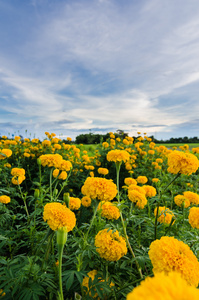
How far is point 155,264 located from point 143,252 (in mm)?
586

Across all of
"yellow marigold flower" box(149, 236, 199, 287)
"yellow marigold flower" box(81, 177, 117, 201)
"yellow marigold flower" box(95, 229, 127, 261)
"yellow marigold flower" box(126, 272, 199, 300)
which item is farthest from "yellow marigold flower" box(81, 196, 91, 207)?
"yellow marigold flower" box(126, 272, 199, 300)

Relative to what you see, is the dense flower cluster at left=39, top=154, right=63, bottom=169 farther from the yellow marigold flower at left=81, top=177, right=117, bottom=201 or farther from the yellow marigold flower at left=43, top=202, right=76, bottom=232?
the yellow marigold flower at left=43, top=202, right=76, bottom=232

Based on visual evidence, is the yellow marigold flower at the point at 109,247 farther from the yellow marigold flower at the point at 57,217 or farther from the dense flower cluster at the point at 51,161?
the dense flower cluster at the point at 51,161

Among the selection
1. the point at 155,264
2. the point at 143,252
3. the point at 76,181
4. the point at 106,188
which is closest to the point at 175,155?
the point at 106,188

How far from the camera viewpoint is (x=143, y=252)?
1.51 metres

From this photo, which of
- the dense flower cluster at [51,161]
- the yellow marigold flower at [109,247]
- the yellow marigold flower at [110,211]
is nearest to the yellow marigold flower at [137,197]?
the yellow marigold flower at [110,211]

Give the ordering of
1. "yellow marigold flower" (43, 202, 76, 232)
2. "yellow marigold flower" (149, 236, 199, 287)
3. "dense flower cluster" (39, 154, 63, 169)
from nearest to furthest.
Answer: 1. "yellow marigold flower" (149, 236, 199, 287)
2. "yellow marigold flower" (43, 202, 76, 232)
3. "dense flower cluster" (39, 154, 63, 169)

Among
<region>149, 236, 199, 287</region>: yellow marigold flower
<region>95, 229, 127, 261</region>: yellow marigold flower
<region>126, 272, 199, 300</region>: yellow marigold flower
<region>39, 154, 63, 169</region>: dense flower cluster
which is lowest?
<region>95, 229, 127, 261</region>: yellow marigold flower

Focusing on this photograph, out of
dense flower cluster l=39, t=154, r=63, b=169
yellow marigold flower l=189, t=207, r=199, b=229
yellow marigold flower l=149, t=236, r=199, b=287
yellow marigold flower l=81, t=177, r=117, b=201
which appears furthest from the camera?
dense flower cluster l=39, t=154, r=63, b=169

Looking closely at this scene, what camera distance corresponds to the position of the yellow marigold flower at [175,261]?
0.93 meters

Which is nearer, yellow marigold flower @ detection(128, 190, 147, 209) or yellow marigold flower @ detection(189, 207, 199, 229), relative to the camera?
yellow marigold flower @ detection(189, 207, 199, 229)

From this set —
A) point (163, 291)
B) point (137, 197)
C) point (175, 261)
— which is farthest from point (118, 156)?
point (163, 291)

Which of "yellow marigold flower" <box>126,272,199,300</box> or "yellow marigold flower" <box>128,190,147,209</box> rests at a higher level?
"yellow marigold flower" <box>126,272,199,300</box>

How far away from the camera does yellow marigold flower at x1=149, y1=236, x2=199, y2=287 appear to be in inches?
36.7
